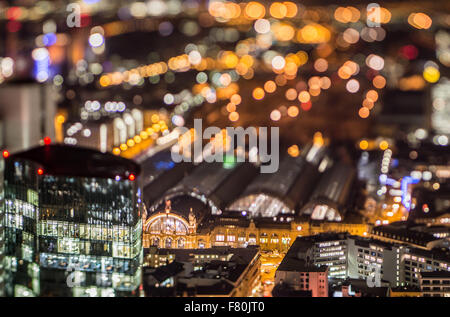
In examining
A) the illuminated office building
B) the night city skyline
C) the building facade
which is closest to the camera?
the illuminated office building

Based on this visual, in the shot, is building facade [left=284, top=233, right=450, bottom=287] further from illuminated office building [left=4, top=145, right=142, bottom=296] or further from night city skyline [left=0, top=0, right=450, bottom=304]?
illuminated office building [left=4, top=145, right=142, bottom=296]

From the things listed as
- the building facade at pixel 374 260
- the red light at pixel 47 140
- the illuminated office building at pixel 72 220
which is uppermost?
the red light at pixel 47 140

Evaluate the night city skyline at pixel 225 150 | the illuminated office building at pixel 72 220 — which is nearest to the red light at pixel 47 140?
the night city skyline at pixel 225 150

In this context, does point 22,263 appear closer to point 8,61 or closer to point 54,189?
point 54,189

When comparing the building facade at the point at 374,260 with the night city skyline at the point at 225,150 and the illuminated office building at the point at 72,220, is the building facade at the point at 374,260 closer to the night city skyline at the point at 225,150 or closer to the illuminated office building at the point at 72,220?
the night city skyline at the point at 225,150

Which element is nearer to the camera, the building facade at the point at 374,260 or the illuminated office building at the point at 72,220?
the illuminated office building at the point at 72,220

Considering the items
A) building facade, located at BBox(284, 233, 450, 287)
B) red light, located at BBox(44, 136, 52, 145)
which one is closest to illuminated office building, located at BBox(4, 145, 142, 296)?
red light, located at BBox(44, 136, 52, 145)

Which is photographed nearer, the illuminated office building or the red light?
the illuminated office building

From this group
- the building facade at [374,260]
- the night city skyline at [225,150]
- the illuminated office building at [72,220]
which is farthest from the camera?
the building facade at [374,260]
